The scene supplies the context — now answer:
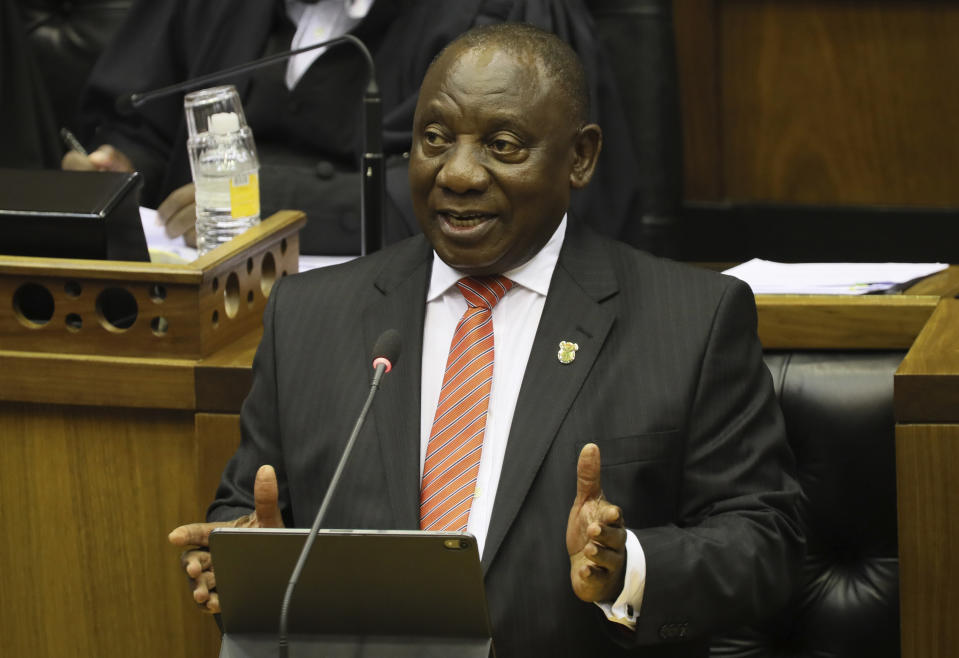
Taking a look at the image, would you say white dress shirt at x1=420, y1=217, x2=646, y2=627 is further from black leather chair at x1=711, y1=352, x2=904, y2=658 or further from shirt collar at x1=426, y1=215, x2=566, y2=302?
black leather chair at x1=711, y1=352, x2=904, y2=658

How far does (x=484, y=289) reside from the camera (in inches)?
69.3

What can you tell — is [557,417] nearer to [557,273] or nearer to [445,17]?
[557,273]

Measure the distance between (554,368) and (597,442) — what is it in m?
0.10

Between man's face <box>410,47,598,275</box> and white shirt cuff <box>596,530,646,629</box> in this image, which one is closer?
white shirt cuff <box>596,530,646,629</box>

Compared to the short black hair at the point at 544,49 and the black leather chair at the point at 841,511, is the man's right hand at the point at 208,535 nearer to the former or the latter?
the short black hair at the point at 544,49

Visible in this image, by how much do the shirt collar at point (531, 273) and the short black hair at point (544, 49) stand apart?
14 cm

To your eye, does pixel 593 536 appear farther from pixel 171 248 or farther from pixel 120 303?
pixel 171 248

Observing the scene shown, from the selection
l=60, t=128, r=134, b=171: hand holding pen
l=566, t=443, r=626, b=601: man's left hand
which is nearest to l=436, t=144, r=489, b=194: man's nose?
l=566, t=443, r=626, b=601: man's left hand

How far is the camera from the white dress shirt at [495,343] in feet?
5.47

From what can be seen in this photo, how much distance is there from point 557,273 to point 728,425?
26 centimetres

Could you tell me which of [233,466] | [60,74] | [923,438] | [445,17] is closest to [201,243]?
[233,466]

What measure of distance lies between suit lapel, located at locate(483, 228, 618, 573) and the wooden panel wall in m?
2.13

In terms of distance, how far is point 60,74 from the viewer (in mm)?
3803

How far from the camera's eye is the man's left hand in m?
1.44
